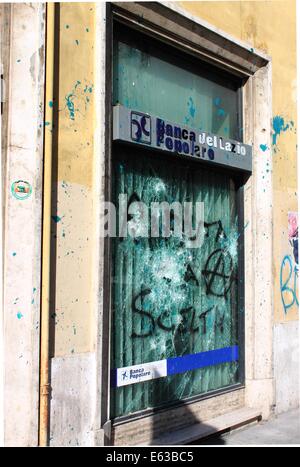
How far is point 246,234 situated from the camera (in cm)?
659

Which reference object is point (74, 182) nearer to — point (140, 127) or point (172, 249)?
point (140, 127)

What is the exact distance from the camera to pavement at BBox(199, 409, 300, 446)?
5512mm

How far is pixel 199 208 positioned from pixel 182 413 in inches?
80.5

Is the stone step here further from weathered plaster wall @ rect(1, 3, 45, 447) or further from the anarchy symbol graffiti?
weathered plaster wall @ rect(1, 3, 45, 447)

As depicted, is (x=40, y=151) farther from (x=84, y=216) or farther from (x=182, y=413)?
(x=182, y=413)

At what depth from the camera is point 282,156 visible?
698 centimetres

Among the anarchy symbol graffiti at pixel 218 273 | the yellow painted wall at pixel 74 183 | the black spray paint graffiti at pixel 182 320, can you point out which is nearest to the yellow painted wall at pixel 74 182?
the yellow painted wall at pixel 74 183

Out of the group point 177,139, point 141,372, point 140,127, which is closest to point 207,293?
point 141,372

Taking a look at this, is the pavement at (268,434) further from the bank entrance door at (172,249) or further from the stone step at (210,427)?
the bank entrance door at (172,249)

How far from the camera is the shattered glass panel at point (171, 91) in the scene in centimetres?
526

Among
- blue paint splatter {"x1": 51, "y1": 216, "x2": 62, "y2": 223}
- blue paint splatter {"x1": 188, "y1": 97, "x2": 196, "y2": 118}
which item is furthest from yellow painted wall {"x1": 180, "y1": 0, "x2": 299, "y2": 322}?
blue paint splatter {"x1": 51, "y1": 216, "x2": 62, "y2": 223}

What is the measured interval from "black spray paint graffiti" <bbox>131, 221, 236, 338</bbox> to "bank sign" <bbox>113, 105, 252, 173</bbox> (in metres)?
0.73

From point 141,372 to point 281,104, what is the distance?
147 inches
